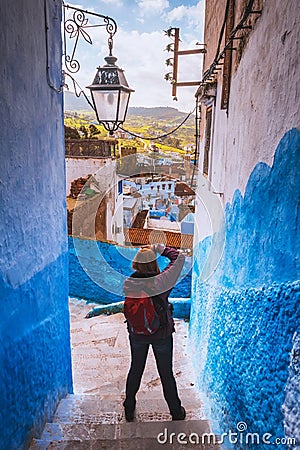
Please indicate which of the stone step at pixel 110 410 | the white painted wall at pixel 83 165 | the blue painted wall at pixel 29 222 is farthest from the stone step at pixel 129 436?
the white painted wall at pixel 83 165

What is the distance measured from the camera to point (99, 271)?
32.0 ft

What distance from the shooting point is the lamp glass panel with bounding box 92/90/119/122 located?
3750mm

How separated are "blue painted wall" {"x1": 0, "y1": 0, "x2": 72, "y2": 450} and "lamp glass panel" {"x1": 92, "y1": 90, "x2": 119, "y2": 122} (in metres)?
0.43

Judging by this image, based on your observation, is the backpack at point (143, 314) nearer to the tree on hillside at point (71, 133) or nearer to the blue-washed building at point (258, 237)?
the blue-washed building at point (258, 237)

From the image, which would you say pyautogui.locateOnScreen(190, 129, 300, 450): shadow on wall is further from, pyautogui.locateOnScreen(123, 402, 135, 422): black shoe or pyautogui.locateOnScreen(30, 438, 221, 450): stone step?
pyautogui.locateOnScreen(123, 402, 135, 422): black shoe

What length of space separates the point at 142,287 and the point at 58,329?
1.19 m

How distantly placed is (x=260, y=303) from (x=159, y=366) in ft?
4.61

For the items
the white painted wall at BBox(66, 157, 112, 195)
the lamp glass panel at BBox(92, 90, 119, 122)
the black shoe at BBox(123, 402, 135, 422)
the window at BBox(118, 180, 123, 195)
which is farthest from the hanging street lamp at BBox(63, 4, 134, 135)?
the window at BBox(118, 180, 123, 195)

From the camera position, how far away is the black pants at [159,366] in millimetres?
3100

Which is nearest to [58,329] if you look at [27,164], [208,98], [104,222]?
[27,164]

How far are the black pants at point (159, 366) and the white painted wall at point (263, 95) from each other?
1421 mm

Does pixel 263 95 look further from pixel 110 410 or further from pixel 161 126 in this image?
pixel 161 126

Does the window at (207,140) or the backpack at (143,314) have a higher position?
the window at (207,140)

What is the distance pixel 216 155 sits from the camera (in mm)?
4148
